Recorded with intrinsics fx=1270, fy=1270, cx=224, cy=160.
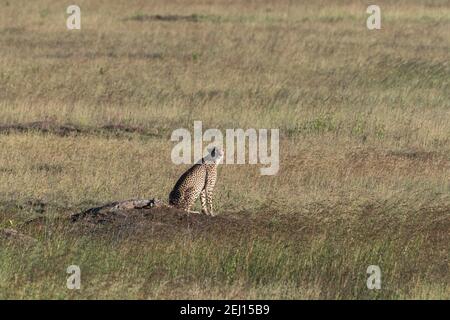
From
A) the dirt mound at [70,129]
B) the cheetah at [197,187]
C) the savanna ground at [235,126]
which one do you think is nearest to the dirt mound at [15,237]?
the savanna ground at [235,126]

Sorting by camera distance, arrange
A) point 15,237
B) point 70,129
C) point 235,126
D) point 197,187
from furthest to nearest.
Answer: point 235,126
point 70,129
point 197,187
point 15,237

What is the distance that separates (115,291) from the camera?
10.2 m

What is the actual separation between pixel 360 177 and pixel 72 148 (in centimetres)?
424

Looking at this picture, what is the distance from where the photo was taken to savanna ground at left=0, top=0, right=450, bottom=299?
36.9 feet

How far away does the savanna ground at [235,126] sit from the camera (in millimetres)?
11242

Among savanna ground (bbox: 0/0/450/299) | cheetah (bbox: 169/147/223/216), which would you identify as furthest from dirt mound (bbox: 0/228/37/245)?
cheetah (bbox: 169/147/223/216)

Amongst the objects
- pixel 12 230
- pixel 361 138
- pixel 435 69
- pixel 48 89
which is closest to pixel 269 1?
pixel 435 69

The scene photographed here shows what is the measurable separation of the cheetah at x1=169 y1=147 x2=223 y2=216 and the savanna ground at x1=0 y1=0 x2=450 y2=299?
0.38 meters

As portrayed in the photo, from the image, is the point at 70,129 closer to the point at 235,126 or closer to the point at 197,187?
the point at 235,126

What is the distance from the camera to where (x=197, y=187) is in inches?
527

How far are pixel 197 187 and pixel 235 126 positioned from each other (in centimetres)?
669

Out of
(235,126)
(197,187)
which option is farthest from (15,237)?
(235,126)
